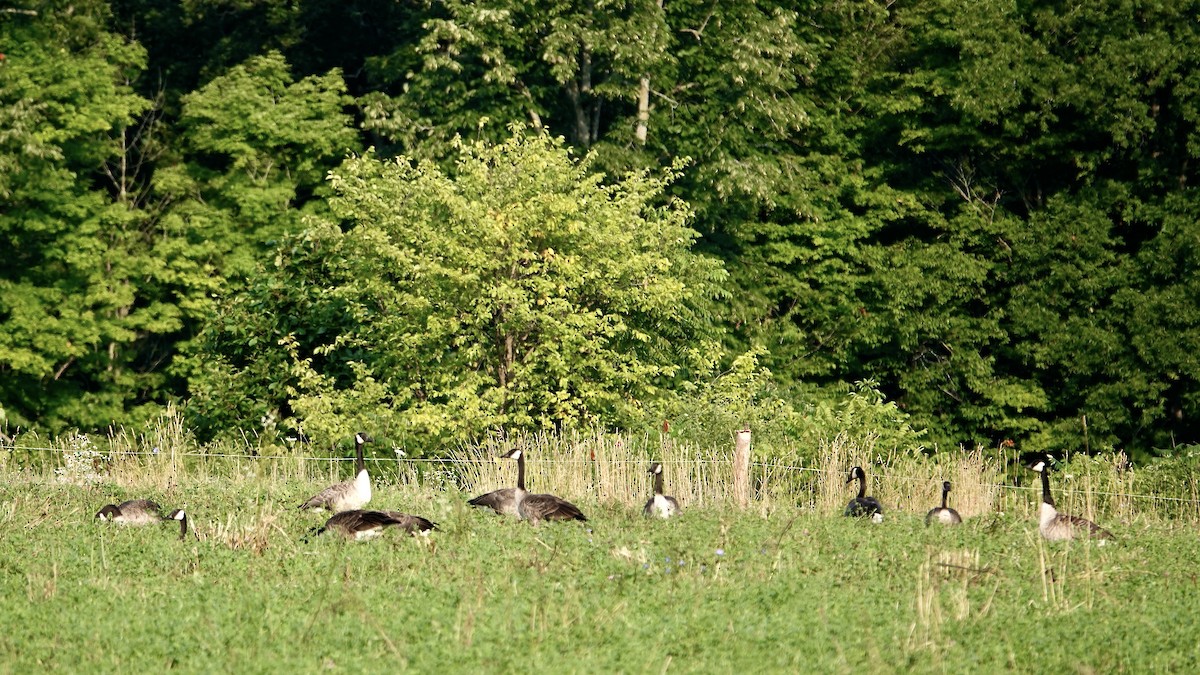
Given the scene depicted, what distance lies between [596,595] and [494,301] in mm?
13275

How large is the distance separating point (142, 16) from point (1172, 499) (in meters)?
32.4

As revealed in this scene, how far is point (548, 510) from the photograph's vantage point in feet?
50.2

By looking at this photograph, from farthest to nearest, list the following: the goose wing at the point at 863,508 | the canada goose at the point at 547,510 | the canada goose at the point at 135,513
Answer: the goose wing at the point at 863,508 → the canada goose at the point at 547,510 → the canada goose at the point at 135,513

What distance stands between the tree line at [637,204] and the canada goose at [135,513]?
1001 centimetres

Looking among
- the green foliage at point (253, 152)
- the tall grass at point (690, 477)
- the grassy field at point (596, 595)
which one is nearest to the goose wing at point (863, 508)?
the grassy field at point (596, 595)

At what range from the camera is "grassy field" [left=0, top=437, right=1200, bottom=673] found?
10281mm

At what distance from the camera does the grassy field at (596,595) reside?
33.7ft

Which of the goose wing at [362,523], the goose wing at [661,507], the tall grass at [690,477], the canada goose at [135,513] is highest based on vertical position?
the goose wing at [362,523]

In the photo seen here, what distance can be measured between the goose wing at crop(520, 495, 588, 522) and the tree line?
32.4 ft

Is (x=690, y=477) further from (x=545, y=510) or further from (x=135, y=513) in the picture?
(x=135, y=513)

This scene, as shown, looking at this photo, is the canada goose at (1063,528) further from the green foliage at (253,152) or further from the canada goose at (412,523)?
the green foliage at (253,152)

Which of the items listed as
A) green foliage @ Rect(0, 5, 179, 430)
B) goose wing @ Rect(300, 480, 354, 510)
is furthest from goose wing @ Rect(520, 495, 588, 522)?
green foliage @ Rect(0, 5, 179, 430)

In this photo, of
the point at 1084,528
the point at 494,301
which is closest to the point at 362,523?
the point at 1084,528

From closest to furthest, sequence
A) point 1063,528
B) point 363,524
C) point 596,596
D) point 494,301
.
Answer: point 596,596
point 363,524
point 1063,528
point 494,301
